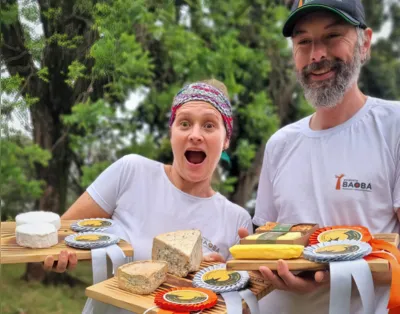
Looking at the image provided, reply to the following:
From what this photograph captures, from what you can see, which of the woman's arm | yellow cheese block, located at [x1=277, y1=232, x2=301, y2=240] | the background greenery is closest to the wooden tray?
yellow cheese block, located at [x1=277, y1=232, x2=301, y2=240]

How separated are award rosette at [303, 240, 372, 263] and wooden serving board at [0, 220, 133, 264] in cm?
45

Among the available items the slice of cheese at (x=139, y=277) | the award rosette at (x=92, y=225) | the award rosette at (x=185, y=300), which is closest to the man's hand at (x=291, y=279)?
the award rosette at (x=185, y=300)

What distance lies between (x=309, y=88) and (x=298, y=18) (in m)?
0.19

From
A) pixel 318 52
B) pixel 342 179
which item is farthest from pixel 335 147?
pixel 318 52

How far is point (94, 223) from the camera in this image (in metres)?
1.46

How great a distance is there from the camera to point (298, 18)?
4.88 ft

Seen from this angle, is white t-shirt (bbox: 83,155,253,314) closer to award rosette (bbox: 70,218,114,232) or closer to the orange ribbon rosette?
award rosette (bbox: 70,218,114,232)

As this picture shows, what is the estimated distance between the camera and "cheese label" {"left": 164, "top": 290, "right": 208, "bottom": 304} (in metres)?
1.15

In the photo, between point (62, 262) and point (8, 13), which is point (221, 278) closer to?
point (62, 262)

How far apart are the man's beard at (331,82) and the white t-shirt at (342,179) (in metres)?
0.08

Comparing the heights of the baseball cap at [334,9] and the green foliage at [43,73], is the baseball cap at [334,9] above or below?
above

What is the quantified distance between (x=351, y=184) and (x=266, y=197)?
310 millimetres

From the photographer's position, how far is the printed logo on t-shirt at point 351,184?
1409 millimetres

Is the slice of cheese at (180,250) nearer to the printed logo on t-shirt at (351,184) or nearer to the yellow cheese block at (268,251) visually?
the yellow cheese block at (268,251)
